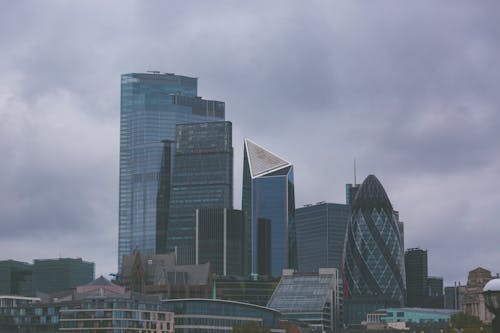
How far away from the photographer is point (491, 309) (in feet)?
99.2

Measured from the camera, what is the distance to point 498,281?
29.6 metres

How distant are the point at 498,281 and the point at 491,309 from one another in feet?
3.42
